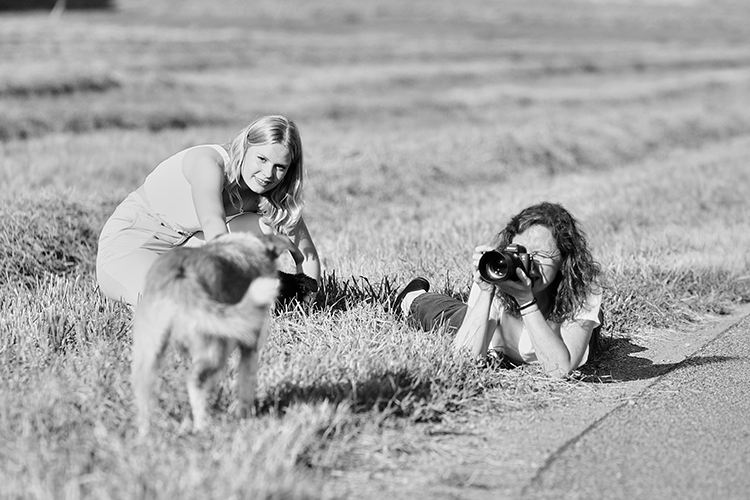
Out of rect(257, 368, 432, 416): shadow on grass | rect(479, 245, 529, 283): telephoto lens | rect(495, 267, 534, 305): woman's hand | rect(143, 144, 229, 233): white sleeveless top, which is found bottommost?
rect(257, 368, 432, 416): shadow on grass

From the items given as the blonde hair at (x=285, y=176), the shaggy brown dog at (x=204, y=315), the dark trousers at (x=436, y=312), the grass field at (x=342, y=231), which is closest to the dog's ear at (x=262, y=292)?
the shaggy brown dog at (x=204, y=315)

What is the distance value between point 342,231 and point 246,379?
5.59 metres

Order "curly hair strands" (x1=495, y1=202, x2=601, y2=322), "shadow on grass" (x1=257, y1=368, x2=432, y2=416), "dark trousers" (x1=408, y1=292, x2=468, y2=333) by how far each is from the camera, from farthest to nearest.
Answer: "dark trousers" (x1=408, y1=292, x2=468, y2=333) < "curly hair strands" (x1=495, y1=202, x2=601, y2=322) < "shadow on grass" (x1=257, y1=368, x2=432, y2=416)

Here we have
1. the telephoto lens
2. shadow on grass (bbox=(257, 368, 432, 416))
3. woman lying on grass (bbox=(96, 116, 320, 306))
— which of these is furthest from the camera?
woman lying on grass (bbox=(96, 116, 320, 306))

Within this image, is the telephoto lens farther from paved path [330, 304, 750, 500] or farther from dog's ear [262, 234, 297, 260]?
dog's ear [262, 234, 297, 260]

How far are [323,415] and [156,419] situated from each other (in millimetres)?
640

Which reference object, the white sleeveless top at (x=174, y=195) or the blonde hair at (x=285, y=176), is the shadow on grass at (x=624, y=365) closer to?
the blonde hair at (x=285, y=176)

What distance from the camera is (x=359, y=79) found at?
28.0m

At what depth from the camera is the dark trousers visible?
16.5ft

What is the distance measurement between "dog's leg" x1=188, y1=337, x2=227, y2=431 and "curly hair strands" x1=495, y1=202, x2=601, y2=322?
1832 millimetres

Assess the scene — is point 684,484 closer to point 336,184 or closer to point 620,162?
point 336,184

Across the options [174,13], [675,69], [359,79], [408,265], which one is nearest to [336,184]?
[408,265]

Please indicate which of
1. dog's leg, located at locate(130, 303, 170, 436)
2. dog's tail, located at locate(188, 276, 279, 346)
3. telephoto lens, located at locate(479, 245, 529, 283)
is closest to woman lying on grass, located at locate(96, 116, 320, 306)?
telephoto lens, located at locate(479, 245, 529, 283)

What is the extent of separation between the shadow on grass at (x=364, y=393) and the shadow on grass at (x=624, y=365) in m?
1.12
